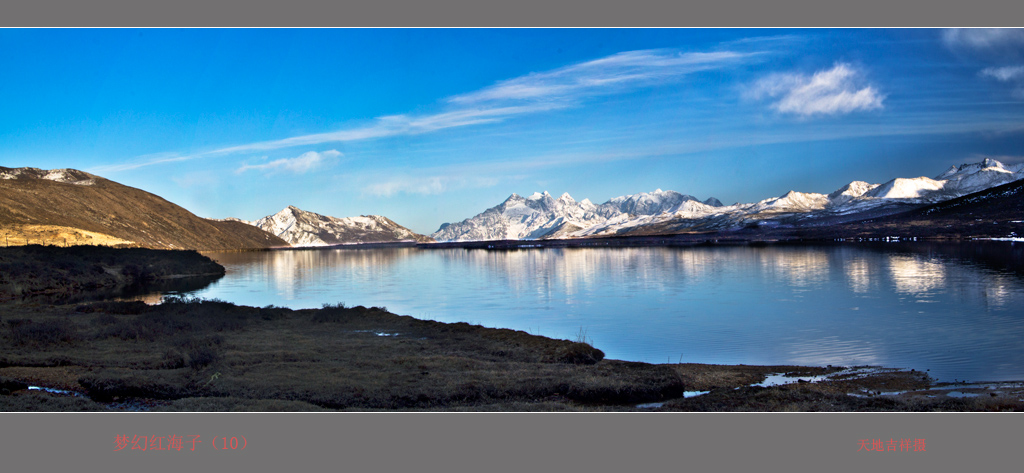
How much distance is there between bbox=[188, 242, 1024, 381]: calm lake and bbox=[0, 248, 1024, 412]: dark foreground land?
4.20m

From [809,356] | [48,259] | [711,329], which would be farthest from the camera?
[48,259]

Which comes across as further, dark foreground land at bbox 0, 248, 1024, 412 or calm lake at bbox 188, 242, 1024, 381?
calm lake at bbox 188, 242, 1024, 381

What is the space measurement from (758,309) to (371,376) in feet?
91.8

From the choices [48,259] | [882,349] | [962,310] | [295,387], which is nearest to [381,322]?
[295,387]

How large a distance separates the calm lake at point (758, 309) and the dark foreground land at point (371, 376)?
4205mm

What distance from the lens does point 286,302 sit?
161 feet

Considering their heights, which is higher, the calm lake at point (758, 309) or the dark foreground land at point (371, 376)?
the dark foreground land at point (371, 376)

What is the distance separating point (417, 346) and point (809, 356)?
50.6 ft

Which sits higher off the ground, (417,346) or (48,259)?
(48,259)

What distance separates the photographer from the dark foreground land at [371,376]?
46.1 feet

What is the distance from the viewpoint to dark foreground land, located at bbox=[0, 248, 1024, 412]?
14.0 meters

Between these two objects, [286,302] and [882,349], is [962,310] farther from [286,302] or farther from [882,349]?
[286,302]

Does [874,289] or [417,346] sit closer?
[417,346]

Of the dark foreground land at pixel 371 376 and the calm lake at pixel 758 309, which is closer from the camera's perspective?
the dark foreground land at pixel 371 376
